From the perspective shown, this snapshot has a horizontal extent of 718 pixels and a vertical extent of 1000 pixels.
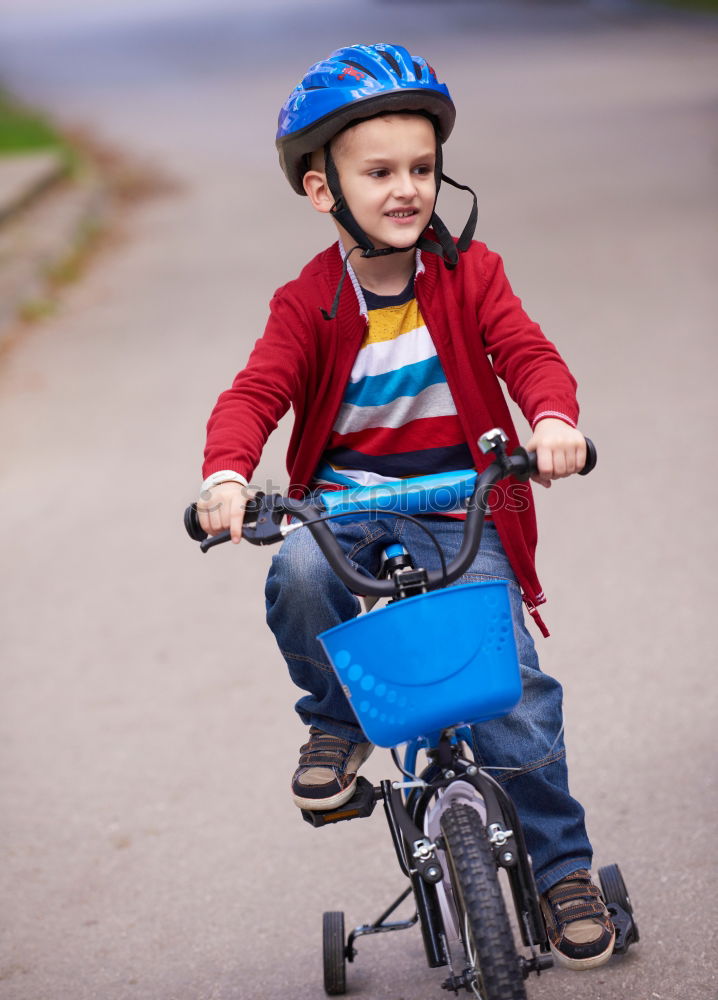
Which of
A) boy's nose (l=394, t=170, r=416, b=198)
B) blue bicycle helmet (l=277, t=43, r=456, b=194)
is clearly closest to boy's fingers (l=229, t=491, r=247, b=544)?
boy's nose (l=394, t=170, r=416, b=198)

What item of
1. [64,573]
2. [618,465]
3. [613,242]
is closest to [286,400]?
[64,573]

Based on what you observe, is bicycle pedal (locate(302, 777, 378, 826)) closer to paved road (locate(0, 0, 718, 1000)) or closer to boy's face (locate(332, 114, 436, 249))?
paved road (locate(0, 0, 718, 1000))

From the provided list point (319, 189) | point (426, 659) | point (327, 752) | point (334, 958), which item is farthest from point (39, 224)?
point (426, 659)

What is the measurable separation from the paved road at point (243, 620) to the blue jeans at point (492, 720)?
0.31m

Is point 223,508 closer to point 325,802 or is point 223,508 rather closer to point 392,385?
point 392,385

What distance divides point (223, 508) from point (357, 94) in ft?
3.27

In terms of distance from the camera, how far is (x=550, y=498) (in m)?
6.71

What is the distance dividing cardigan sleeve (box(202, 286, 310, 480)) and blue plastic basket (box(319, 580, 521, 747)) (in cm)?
49

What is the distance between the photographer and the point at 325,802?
9.86 ft

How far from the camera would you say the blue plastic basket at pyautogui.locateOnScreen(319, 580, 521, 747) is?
2533mm

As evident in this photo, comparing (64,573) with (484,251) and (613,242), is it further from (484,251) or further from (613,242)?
(613,242)

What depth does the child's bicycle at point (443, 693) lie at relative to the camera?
8.35ft

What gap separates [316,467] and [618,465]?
4016mm

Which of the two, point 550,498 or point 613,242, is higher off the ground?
point 613,242
